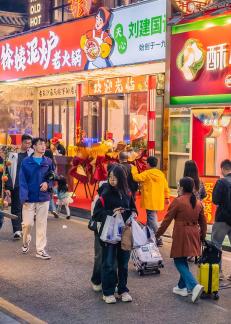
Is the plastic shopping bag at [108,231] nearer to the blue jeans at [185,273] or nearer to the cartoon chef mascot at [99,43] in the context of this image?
the blue jeans at [185,273]

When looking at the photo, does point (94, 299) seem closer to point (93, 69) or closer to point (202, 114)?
point (202, 114)

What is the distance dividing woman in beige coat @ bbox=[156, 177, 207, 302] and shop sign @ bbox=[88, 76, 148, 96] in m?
9.59

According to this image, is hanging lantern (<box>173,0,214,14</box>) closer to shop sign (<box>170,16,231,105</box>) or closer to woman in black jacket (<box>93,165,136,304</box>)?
shop sign (<box>170,16,231,105</box>)

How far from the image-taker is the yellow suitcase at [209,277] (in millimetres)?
7359

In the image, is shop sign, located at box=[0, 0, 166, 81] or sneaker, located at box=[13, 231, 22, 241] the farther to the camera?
shop sign, located at box=[0, 0, 166, 81]

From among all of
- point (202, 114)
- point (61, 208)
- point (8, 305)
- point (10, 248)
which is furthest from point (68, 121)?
point (8, 305)

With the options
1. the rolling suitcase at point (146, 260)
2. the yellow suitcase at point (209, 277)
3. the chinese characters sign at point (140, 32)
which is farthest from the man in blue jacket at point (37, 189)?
the chinese characters sign at point (140, 32)

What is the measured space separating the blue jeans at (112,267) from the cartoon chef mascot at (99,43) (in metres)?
9.57

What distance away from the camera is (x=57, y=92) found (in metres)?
22.7

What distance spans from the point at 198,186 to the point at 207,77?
4.13 meters

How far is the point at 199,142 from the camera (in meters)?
14.4

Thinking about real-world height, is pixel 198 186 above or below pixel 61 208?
above

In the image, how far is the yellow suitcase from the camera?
7359mm

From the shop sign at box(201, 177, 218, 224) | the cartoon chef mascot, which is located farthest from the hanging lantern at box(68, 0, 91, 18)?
the shop sign at box(201, 177, 218, 224)
